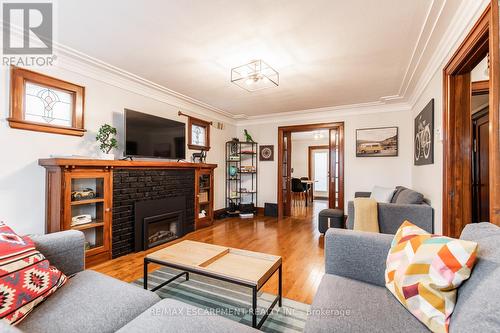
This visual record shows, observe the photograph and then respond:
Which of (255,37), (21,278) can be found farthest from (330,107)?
(21,278)

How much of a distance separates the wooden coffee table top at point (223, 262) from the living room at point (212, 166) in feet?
0.06

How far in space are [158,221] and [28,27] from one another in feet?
8.37

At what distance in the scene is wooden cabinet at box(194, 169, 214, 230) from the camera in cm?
421

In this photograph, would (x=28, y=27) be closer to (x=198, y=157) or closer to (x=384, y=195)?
(x=198, y=157)

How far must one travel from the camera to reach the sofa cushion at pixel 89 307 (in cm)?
101

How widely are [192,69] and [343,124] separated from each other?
3.32m

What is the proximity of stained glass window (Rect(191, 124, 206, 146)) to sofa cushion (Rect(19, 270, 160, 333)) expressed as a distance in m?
3.53

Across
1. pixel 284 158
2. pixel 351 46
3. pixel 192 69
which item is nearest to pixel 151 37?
pixel 192 69

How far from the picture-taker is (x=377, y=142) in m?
4.62

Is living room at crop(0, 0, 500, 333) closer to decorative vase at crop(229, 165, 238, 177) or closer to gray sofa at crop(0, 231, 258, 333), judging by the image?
gray sofa at crop(0, 231, 258, 333)

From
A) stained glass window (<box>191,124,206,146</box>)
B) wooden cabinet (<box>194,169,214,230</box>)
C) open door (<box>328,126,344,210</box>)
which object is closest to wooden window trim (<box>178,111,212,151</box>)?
stained glass window (<box>191,124,206,146</box>)

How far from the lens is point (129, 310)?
1.13 m

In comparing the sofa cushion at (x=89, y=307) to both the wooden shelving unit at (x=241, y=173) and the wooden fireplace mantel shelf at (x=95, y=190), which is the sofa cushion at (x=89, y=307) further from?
the wooden shelving unit at (x=241, y=173)

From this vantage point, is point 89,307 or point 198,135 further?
point 198,135
